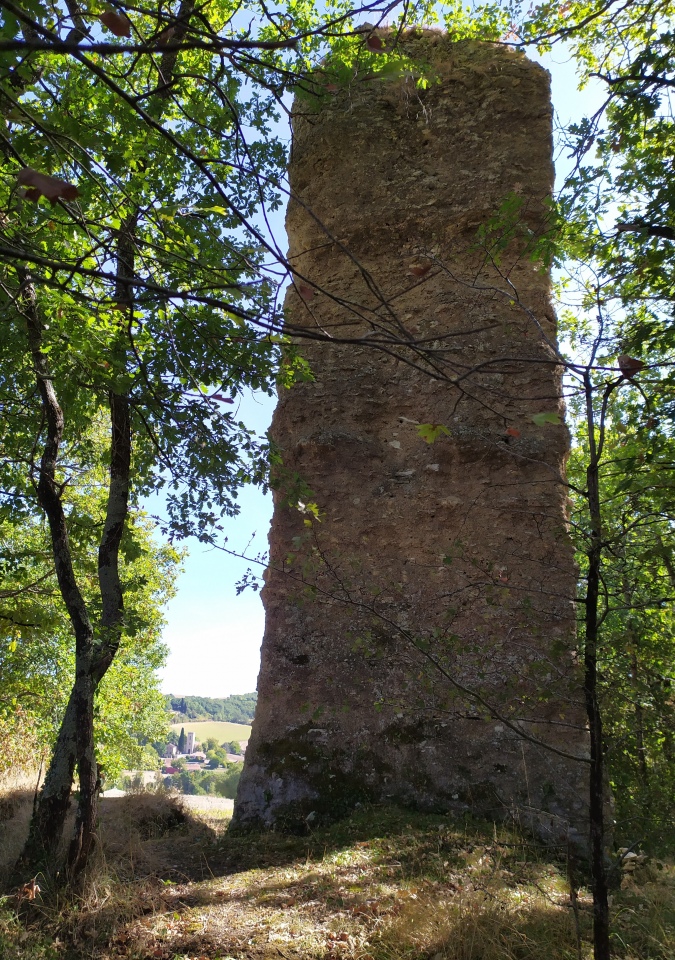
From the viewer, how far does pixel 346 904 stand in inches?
141

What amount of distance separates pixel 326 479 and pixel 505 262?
2923mm

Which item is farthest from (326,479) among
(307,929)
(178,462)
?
(307,929)

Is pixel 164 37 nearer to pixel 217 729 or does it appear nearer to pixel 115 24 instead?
pixel 115 24

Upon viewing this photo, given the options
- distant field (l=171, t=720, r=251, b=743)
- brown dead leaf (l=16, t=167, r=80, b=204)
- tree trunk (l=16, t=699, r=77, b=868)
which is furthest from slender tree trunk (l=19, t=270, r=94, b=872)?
distant field (l=171, t=720, r=251, b=743)

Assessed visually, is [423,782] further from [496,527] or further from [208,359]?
[208,359]

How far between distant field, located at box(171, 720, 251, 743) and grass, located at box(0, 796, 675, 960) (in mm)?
94838

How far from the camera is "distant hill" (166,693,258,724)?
114 metres

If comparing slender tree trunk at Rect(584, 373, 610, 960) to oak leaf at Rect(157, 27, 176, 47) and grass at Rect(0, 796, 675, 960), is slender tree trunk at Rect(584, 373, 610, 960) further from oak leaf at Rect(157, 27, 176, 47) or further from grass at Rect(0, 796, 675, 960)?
oak leaf at Rect(157, 27, 176, 47)

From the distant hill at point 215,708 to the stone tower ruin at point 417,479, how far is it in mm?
112319

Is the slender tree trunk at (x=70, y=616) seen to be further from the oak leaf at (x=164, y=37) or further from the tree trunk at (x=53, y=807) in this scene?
the oak leaf at (x=164, y=37)

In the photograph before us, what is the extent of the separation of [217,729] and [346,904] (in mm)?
108406

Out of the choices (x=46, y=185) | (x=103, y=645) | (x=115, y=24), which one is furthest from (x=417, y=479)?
(x=46, y=185)

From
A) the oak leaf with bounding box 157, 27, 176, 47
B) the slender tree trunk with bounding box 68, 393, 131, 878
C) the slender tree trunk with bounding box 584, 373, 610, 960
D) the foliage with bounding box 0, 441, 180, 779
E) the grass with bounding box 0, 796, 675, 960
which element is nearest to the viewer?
the oak leaf with bounding box 157, 27, 176, 47

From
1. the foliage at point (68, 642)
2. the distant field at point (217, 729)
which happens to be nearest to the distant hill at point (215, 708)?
the distant field at point (217, 729)
